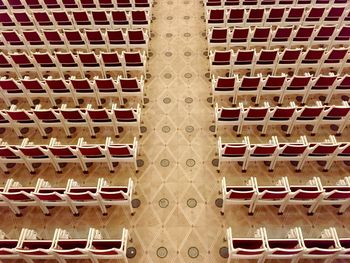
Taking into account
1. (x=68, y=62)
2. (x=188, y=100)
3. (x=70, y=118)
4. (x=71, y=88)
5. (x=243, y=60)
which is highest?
(x=243, y=60)

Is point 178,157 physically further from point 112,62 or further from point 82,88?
point 112,62

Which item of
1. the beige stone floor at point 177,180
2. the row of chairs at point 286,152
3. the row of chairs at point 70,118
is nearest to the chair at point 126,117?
the row of chairs at point 70,118

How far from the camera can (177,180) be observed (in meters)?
6.51

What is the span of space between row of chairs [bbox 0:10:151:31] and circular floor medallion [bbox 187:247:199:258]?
237 inches

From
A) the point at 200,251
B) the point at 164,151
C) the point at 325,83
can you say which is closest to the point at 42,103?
the point at 164,151

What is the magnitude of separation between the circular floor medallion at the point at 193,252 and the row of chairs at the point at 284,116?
2588 millimetres

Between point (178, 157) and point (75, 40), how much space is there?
4293 millimetres

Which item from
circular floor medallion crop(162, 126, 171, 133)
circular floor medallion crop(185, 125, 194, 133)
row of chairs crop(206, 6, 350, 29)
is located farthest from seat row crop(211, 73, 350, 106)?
row of chairs crop(206, 6, 350, 29)

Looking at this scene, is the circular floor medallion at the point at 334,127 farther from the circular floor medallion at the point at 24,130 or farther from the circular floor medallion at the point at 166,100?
the circular floor medallion at the point at 24,130

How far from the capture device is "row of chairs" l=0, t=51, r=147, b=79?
7.49 metres

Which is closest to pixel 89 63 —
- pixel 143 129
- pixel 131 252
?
pixel 143 129

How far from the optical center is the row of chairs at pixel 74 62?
7.49 m

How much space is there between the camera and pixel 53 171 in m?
6.70

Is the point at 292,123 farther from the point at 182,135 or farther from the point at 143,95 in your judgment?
the point at 143,95
